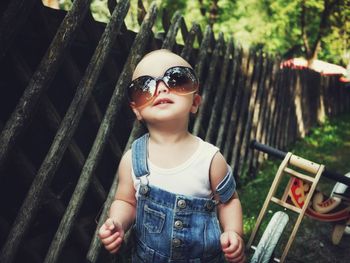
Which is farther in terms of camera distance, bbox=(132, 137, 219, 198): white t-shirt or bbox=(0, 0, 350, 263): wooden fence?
bbox=(0, 0, 350, 263): wooden fence

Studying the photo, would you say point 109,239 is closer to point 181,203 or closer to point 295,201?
point 181,203

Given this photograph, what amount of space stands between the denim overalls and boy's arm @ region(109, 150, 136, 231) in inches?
2.5

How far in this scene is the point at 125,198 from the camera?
1.82m

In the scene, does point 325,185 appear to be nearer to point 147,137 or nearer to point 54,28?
point 147,137

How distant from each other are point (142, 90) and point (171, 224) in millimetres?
670

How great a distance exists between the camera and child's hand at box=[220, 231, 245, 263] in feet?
5.14

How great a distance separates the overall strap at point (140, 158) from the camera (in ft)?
5.59

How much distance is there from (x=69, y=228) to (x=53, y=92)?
36.9 inches

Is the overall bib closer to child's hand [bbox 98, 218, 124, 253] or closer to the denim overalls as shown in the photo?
the denim overalls

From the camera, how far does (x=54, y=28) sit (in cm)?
214

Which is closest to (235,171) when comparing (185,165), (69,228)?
(69,228)

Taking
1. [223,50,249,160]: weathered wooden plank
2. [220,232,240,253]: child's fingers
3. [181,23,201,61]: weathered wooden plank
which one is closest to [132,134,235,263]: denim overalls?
[220,232,240,253]: child's fingers

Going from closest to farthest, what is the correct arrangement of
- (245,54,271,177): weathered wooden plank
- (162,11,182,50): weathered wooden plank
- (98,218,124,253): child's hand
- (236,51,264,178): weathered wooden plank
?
(98,218,124,253): child's hand < (162,11,182,50): weathered wooden plank < (236,51,264,178): weathered wooden plank < (245,54,271,177): weathered wooden plank

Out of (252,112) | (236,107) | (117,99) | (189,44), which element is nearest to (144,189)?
(117,99)
